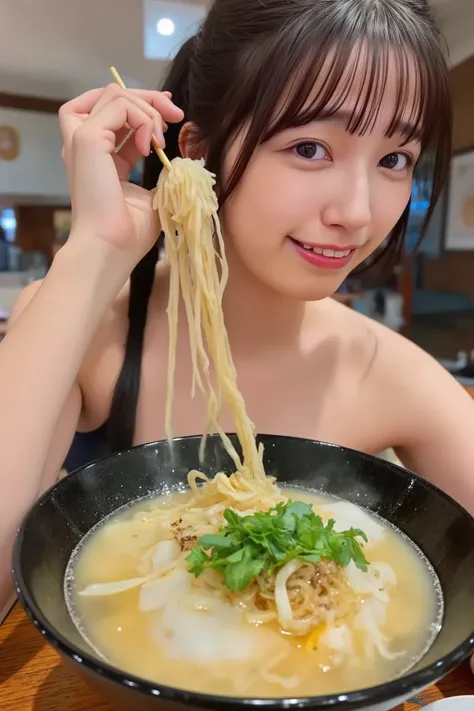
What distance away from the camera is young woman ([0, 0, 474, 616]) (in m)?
1.00

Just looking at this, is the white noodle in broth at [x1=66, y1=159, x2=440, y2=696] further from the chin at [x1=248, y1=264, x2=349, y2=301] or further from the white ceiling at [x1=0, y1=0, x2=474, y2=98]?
the white ceiling at [x1=0, y1=0, x2=474, y2=98]

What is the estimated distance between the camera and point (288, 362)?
134 cm

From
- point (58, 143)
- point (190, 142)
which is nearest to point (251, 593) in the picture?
point (190, 142)

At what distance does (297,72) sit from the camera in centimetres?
104

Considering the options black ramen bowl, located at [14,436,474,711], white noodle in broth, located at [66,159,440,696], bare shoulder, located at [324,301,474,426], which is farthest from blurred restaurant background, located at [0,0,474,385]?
white noodle in broth, located at [66,159,440,696]

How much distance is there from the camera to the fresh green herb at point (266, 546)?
29.5 inches

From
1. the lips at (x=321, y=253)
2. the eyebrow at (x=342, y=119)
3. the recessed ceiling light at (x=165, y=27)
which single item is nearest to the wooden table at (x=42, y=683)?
the lips at (x=321, y=253)

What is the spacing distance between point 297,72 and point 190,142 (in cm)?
31

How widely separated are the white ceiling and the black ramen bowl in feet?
12.4

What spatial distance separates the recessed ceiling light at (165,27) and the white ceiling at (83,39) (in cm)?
13

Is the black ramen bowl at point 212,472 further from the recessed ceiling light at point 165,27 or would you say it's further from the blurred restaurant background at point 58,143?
the recessed ceiling light at point 165,27

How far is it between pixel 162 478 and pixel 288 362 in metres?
0.42

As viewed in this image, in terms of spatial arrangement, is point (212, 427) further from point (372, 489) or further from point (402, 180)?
point (402, 180)

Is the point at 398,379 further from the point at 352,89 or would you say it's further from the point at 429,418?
A: the point at 352,89
